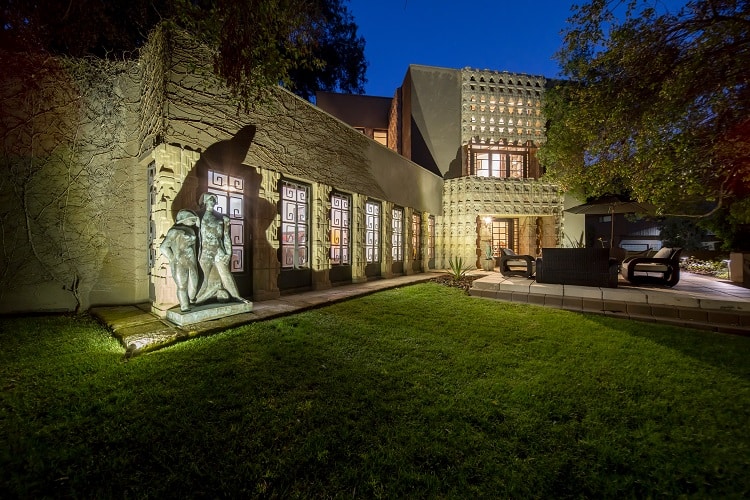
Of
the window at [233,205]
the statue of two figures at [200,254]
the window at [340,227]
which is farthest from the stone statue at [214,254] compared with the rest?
the window at [340,227]

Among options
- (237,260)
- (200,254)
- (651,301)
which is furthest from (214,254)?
(651,301)

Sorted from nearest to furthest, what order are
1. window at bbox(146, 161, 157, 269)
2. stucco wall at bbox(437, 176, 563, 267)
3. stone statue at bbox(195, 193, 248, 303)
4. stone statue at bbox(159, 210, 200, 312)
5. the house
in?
stone statue at bbox(159, 210, 200, 312)
stone statue at bbox(195, 193, 248, 303)
the house
window at bbox(146, 161, 157, 269)
stucco wall at bbox(437, 176, 563, 267)

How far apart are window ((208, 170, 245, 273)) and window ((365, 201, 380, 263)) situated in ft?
13.3

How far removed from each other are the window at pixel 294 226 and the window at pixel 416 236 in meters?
5.65

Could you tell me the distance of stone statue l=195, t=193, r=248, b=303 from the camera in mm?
4207

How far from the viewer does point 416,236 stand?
12.0 meters

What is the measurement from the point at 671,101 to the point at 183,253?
9.30 m

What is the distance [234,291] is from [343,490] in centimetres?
368

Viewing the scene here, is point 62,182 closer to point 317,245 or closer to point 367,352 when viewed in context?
point 317,245

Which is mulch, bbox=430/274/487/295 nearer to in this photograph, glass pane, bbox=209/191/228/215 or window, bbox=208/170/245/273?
window, bbox=208/170/245/273

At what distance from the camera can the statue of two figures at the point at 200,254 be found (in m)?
3.95

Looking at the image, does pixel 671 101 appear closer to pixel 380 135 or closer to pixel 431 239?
pixel 431 239

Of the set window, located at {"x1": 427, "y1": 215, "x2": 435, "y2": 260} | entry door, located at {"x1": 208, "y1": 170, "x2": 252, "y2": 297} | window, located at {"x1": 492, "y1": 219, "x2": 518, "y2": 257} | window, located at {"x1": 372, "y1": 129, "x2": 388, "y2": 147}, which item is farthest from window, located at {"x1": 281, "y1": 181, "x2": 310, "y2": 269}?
window, located at {"x1": 372, "y1": 129, "x2": 388, "y2": 147}

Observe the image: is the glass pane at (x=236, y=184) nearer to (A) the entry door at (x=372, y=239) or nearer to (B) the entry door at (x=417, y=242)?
(A) the entry door at (x=372, y=239)
